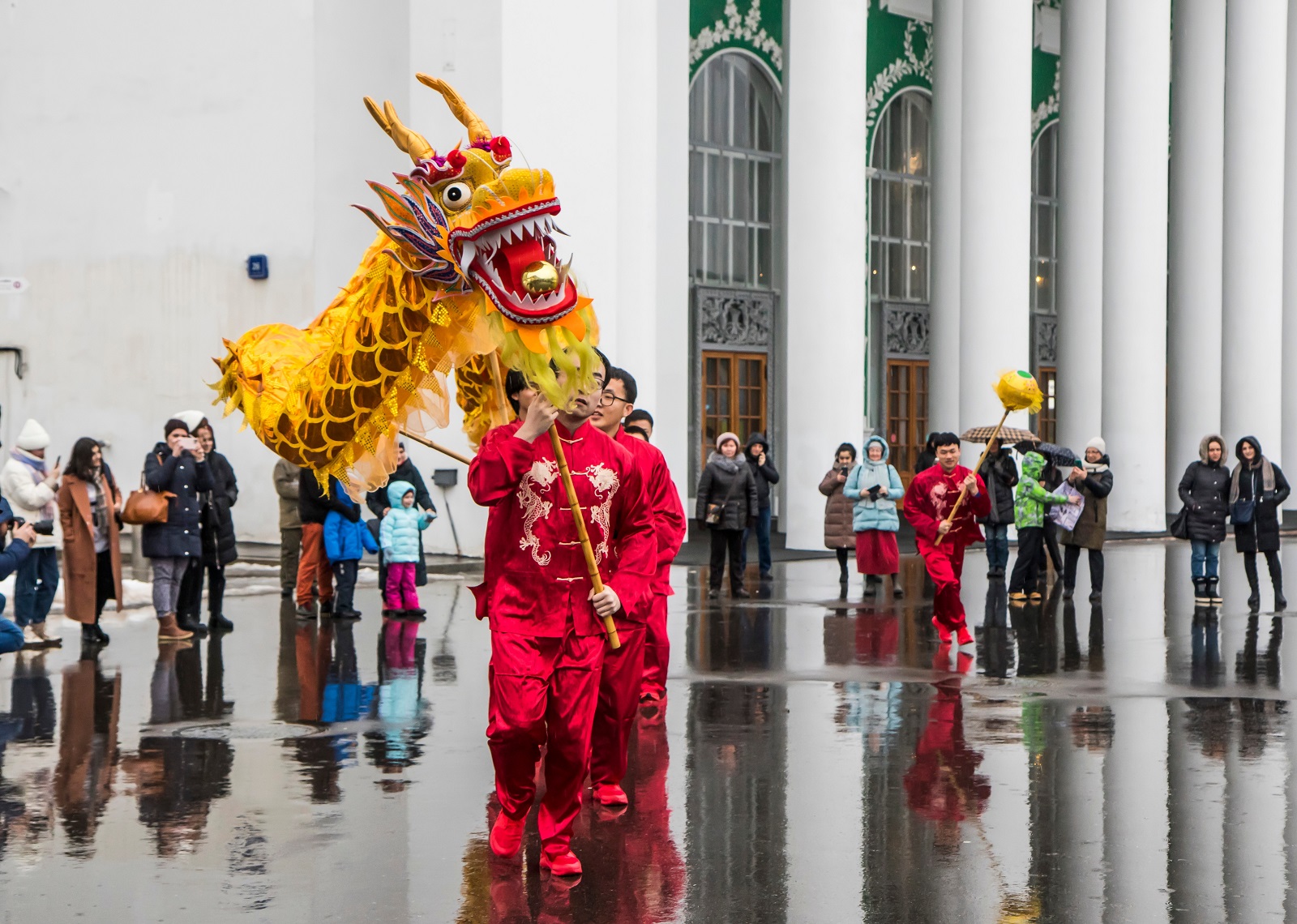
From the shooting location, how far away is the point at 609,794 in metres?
7.37

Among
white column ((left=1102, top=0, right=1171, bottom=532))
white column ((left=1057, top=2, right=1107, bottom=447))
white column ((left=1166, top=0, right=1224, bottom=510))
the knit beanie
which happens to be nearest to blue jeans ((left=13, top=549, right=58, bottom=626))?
the knit beanie

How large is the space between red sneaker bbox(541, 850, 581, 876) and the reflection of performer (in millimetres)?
1498

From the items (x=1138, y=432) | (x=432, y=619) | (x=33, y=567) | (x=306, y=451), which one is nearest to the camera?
(x=306, y=451)

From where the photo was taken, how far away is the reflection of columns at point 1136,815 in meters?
5.95

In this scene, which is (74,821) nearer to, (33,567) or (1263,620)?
(33,567)

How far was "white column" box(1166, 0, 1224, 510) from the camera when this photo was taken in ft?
96.4

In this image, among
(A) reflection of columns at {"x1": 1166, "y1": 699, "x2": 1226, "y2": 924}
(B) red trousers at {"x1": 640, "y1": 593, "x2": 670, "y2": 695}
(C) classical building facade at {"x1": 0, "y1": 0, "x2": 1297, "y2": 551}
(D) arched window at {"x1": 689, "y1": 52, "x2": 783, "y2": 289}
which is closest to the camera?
(A) reflection of columns at {"x1": 1166, "y1": 699, "x2": 1226, "y2": 924}

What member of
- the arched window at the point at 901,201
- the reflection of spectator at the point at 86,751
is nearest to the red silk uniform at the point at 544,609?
the reflection of spectator at the point at 86,751

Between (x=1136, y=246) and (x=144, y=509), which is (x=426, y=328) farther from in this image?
(x=1136, y=246)

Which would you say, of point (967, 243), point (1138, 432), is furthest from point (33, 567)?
point (1138, 432)

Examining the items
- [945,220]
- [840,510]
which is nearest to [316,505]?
[840,510]

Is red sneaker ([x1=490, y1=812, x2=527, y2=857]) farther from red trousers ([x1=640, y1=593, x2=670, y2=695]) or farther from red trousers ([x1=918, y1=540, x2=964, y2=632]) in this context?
red trousers ([x1=918, y1=540, x2=964, y2=632])

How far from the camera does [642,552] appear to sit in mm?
6746

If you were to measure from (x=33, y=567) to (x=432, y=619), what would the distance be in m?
3.44
